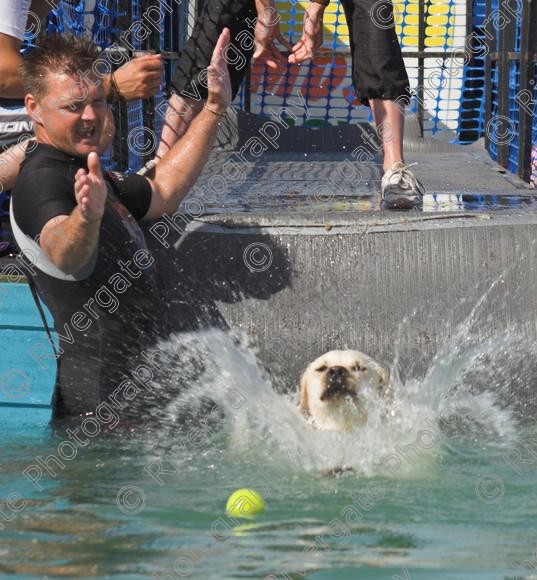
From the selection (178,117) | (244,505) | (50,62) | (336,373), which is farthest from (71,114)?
(244,505)

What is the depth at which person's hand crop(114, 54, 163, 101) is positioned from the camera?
16.0 feet

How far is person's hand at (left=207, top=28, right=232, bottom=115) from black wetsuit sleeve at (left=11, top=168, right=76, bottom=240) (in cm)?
72

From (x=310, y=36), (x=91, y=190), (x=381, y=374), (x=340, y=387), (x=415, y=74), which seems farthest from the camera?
(x=415, y=74)

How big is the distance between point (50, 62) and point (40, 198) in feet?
2.00

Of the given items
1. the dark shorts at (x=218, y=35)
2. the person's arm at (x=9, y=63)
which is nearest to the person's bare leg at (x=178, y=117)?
the dark shorts at (x=218, y=35)

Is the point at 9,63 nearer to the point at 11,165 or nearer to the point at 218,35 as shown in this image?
the point at 11,165

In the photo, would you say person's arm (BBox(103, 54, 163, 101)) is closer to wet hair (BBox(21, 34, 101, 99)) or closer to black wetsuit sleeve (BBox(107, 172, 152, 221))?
wet hair (BBox(21, 34, 101, 99))

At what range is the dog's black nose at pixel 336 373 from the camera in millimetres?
4609

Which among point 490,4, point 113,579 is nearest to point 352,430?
point 113,579

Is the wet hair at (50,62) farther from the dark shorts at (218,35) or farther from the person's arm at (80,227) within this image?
the dark shorts at (218,35)

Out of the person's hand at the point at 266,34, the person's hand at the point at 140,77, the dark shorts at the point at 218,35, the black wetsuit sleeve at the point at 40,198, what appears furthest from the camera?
the dark shorts at the point at 218,35

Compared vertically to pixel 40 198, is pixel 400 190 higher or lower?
lower

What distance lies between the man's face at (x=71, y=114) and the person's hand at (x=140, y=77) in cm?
20

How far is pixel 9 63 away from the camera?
15.9ft
